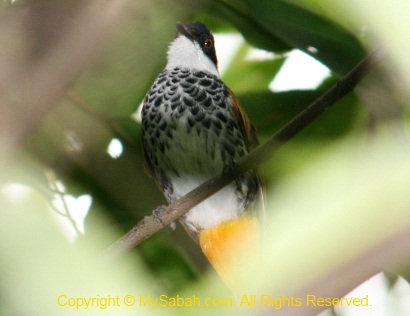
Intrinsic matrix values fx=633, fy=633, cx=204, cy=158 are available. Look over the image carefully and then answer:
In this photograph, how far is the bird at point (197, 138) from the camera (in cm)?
239

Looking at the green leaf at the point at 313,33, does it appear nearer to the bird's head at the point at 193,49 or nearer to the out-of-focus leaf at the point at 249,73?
the out-of-focus leaf at the point at 249,73

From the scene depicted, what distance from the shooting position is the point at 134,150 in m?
2.36

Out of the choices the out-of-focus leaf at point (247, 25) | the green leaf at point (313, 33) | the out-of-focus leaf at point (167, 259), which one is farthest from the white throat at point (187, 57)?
the green leaf at point (313, 33)

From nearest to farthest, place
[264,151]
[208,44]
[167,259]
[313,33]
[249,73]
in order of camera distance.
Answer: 1. [264,151]
2. [313,33]
3. [167,259]
4. [249,73]
5. [208,44]

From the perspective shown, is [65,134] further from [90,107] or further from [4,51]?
[4,51]

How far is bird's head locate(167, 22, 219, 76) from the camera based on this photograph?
2.46 meters

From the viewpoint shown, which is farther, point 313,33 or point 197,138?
point 197,138

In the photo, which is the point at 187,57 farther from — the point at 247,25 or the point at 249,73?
the point at 247,25

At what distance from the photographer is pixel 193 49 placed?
264 centimetres

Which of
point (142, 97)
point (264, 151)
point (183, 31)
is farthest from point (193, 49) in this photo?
point (264, 151)

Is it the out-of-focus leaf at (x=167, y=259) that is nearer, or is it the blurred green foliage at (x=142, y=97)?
the blurred green foliage at (x=142, y=97)

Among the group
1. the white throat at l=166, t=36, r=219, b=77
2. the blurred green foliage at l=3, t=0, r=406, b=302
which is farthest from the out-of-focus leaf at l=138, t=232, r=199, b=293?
the white throat at l=166, t=36, r=219, b=77

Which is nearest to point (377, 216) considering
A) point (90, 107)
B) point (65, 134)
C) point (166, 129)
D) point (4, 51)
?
point (4, 51)

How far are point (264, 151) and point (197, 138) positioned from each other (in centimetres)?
113
